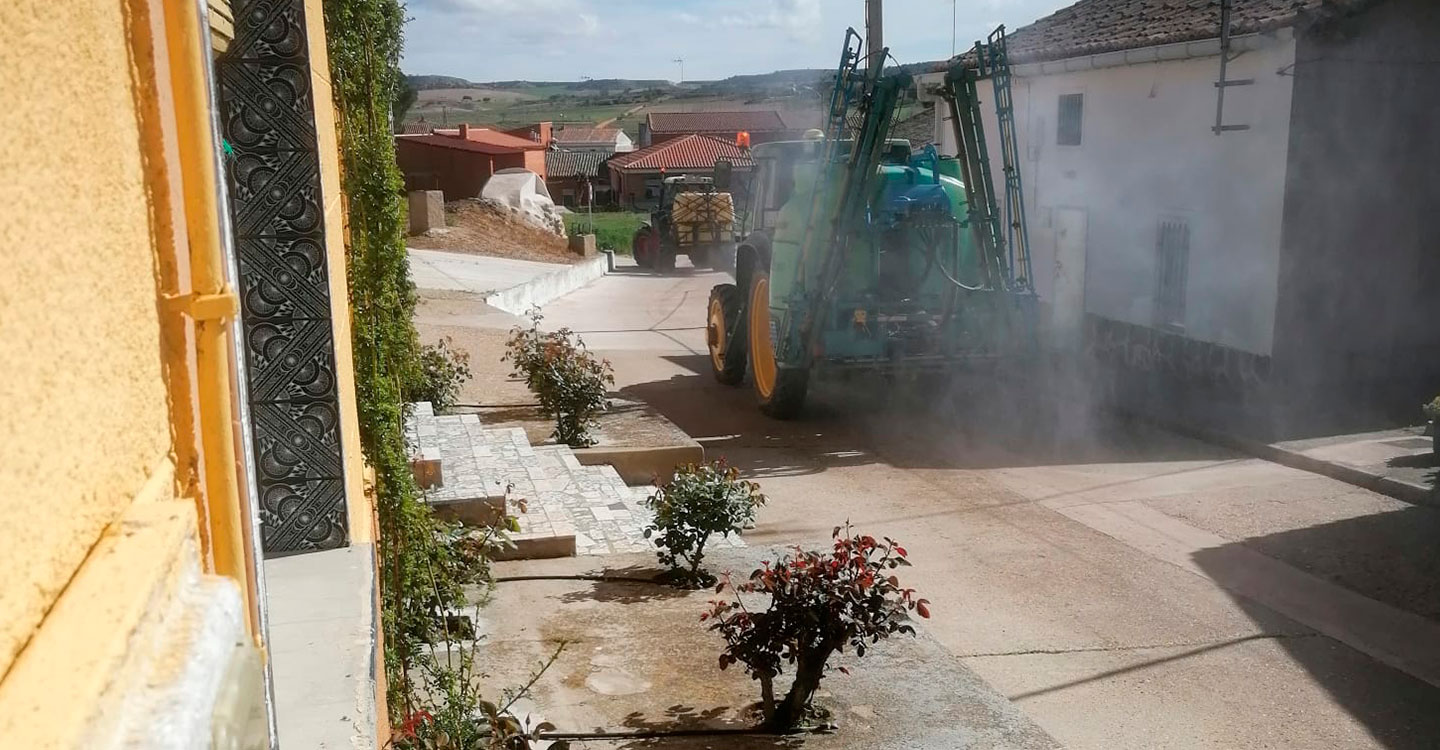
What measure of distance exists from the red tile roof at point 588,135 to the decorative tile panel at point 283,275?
8547cm

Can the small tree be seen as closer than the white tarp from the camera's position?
Yes

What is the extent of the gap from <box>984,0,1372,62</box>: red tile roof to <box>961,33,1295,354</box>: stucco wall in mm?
315

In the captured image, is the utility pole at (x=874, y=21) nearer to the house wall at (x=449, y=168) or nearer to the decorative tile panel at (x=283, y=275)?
the decorative tile panel at (x=283, y=275)

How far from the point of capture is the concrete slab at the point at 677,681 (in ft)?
17.4

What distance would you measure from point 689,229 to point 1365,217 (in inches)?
870

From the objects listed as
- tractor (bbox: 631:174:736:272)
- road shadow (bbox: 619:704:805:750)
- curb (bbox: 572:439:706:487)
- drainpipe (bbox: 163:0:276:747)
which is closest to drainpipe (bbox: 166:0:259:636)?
drainpipe (bbox: 163:0:276:747)

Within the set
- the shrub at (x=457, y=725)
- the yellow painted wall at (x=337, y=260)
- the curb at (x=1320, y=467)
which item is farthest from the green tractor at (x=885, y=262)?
the shrub at (x=457, y=725)

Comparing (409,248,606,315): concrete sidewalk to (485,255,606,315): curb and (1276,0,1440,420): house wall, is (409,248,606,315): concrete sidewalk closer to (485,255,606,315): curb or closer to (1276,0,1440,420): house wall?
(485,255,606,315): curb

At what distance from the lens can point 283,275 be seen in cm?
442

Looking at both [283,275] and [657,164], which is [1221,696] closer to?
[283,275]

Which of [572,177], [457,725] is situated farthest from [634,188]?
[457,725]

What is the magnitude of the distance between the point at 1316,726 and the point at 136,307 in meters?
5.51

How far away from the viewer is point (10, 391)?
1256 millimetres

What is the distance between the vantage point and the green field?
4422 centimetres
